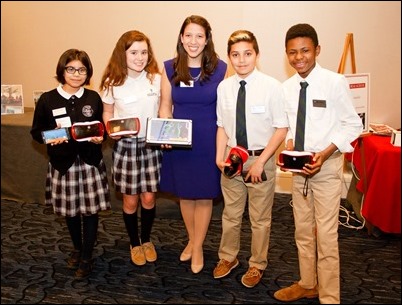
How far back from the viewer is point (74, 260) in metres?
2.64

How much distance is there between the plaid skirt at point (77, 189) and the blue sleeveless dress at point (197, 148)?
16.3 inches

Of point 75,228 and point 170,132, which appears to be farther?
point 75,228

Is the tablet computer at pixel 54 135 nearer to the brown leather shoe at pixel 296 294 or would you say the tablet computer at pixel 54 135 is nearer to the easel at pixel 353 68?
the brown leather shoe at pixel 296 294

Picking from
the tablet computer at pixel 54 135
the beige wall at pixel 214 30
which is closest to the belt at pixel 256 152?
the tablet computer at pixel 54 135

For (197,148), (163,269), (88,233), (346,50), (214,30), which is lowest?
(163,269)

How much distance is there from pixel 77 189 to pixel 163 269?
718mm

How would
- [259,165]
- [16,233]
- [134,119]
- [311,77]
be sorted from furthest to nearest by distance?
[16,233] < [134,119] < [259,165] < [311,77]

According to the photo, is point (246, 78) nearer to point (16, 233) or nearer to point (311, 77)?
point (311, 77)

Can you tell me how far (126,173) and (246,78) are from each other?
898 mm

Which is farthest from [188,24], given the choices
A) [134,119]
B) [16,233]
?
[16,233]

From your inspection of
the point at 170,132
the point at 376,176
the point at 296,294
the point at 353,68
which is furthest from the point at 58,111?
the point at 353,68

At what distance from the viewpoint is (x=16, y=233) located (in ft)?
10.4

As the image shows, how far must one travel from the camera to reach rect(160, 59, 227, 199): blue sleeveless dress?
2.37 meters

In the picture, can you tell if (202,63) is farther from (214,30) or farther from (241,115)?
(214,30)
